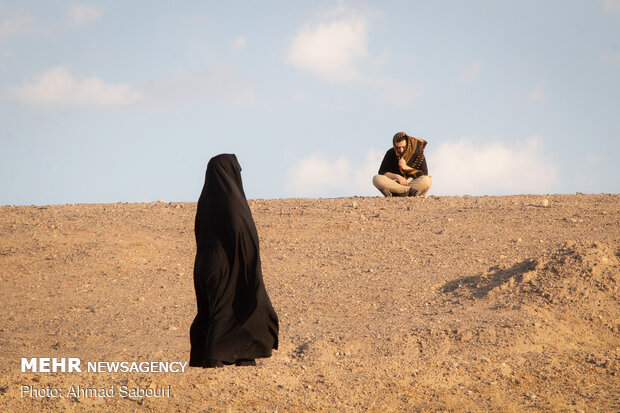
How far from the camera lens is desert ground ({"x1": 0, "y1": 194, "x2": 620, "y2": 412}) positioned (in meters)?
5.64

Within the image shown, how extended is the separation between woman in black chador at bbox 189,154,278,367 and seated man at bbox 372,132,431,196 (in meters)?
6.77

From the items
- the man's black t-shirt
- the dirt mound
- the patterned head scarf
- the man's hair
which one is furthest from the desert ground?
the man's hair

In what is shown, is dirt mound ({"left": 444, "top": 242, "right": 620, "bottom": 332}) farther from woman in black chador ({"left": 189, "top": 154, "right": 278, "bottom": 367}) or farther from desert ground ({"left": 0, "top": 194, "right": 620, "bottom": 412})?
woman in black chador ({"left": 189, "top": 154, "right": 278, "bottom": 367})

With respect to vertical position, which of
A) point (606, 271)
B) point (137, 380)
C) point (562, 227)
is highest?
point (562, 227)

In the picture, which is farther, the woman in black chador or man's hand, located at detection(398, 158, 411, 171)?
man's hand, located at detection(398, 158, 411, 171)

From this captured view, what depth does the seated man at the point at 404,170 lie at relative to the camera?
39.4 ft

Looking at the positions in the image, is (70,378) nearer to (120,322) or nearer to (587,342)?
(120,322)

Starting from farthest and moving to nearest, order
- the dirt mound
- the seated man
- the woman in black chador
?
the seated man → the dirt mound → the woman in black chador

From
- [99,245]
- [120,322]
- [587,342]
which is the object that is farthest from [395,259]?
[99,245]

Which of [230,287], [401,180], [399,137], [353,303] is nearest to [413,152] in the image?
[399,137]

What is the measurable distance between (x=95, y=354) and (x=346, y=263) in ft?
12.2

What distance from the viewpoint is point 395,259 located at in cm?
932

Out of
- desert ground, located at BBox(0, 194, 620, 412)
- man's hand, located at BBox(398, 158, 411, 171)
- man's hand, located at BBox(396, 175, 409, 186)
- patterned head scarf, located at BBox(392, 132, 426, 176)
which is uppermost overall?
patterned head scarf, located at BBox(392, 132, 426, 176)

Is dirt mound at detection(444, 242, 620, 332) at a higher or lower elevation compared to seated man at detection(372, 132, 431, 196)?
lower
